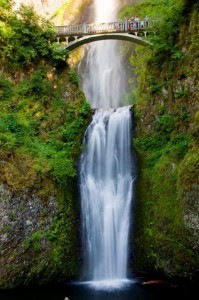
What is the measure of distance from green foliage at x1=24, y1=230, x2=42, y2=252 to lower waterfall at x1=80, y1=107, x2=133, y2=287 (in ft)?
6.53

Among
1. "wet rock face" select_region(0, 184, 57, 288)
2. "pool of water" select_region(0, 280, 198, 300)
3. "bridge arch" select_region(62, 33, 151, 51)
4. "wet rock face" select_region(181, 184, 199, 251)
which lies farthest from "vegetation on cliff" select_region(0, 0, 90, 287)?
"wet rock face" select_region(181, 184, 199, 251)

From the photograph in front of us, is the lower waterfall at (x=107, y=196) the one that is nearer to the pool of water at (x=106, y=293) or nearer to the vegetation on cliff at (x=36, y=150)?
→ the vegetation on cliff at (x=36, y=150)

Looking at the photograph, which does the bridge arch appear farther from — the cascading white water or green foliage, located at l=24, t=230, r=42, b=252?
green foliage, located at l=24, t=230, r=42, b=252

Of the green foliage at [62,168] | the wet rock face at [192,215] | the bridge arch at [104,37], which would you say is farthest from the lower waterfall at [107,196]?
the bridge arch at [104,37]

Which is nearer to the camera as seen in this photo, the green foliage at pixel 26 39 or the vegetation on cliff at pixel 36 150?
the vegetation on cliff at pixel 36 150

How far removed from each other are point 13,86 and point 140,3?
1637cm

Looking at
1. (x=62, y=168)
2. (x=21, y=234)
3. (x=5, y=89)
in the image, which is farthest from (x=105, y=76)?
(x=21, y=234)

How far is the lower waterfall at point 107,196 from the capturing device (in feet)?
39.9

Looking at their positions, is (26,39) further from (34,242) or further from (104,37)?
(34,242)

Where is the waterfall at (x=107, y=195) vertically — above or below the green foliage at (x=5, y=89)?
below

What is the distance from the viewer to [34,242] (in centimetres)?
1134

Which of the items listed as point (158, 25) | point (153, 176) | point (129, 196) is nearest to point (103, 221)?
point (129, 196)

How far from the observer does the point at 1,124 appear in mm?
13180

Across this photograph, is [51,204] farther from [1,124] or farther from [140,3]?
[140,3]
